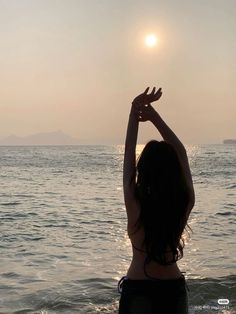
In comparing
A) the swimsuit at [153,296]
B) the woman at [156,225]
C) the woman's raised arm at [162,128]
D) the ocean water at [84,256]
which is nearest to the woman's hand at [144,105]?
the woman's raised arm at [162,128]

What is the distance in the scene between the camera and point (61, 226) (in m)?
17.4

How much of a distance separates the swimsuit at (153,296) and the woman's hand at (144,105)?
3.70 ft

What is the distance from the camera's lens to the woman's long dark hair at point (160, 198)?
3326mm

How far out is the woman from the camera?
132 inches

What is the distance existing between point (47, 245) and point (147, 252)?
10.8 m

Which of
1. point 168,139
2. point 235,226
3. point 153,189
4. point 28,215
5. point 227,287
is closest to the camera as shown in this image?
point 153,189

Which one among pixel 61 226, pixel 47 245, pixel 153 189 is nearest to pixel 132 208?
pixel 153 189

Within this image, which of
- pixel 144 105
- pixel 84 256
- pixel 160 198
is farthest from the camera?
pixel 84 256

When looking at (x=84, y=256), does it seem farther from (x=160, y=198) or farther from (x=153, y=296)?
(x=160, y=198)

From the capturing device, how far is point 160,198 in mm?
3371

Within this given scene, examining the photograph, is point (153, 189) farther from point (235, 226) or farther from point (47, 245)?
point (235, 226)

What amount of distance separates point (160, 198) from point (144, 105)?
0.71 m

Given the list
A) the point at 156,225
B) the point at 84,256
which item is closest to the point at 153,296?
the point at 156,225

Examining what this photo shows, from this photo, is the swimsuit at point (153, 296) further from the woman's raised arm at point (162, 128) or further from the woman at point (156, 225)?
the woman's raised arm at point (162, 128)
